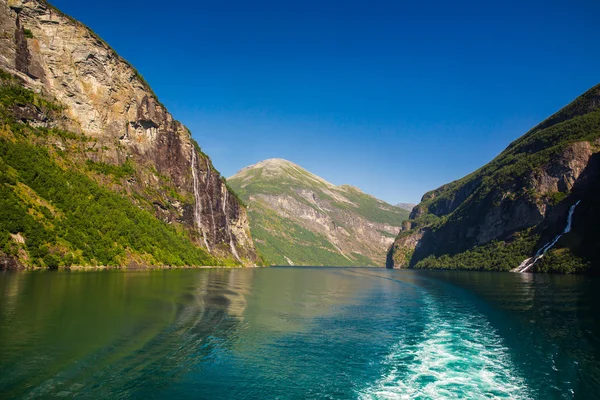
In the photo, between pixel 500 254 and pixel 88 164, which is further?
pixel 500 254

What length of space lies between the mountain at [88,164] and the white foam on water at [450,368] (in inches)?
2544

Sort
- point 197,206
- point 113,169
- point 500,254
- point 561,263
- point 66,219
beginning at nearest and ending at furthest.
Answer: point 66,219, point 561,263, point 113,169, point 197,206, point 500,254

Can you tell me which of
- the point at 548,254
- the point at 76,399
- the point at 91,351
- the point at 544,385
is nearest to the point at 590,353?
the point at 544,385

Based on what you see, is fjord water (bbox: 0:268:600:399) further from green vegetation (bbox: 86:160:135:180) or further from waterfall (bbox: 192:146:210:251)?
waterfall (bbox: 192:146:210:251)

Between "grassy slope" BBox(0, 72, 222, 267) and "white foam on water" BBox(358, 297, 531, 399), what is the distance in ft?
213

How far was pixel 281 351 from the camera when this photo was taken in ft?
69.1

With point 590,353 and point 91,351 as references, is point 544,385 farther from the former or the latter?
point 91,351

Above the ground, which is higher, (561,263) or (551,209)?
(551,209)

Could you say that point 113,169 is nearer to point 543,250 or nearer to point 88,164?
point 88,164

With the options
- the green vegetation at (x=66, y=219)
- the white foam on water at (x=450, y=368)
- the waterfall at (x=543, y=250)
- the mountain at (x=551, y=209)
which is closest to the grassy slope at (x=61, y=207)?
the green vegetation at (x=66, y=219)

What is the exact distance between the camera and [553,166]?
522 ft

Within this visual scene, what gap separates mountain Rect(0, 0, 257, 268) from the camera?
69875 millimetres

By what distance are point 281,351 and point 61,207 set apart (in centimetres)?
7374

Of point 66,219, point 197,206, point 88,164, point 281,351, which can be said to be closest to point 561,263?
point 281,351
